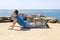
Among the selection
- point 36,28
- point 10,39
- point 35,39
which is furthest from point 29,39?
point 36,28

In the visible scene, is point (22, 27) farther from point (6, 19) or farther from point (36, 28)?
point (6, 19)

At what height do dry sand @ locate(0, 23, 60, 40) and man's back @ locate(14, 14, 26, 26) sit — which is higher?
man's back @ locate(14, 14, 26, 26)

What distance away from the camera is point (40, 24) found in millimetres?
10320

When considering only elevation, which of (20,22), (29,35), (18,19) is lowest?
(29,35)

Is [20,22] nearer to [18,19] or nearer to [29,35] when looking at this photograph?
[18,19]

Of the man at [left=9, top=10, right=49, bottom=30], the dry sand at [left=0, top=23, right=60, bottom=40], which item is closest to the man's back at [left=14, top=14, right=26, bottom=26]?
the man at [left=9, top=10, right=49, bottom=30]

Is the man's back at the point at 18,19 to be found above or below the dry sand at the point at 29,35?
above

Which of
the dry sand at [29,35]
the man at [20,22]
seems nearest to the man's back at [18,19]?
the man at [20,22]

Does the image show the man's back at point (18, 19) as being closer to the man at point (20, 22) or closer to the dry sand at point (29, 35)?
the man at point (20, 22)

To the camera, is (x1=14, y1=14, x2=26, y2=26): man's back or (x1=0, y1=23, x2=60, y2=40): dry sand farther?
(x1=14, y1=14, x2=26, y2=26): man's back

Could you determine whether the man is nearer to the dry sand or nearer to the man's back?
the man's back

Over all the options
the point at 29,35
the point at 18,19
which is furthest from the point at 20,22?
the point at 29,35

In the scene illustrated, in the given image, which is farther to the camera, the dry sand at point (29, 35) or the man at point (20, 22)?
the man at point (20, 22)

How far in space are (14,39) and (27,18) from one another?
7511 mm
